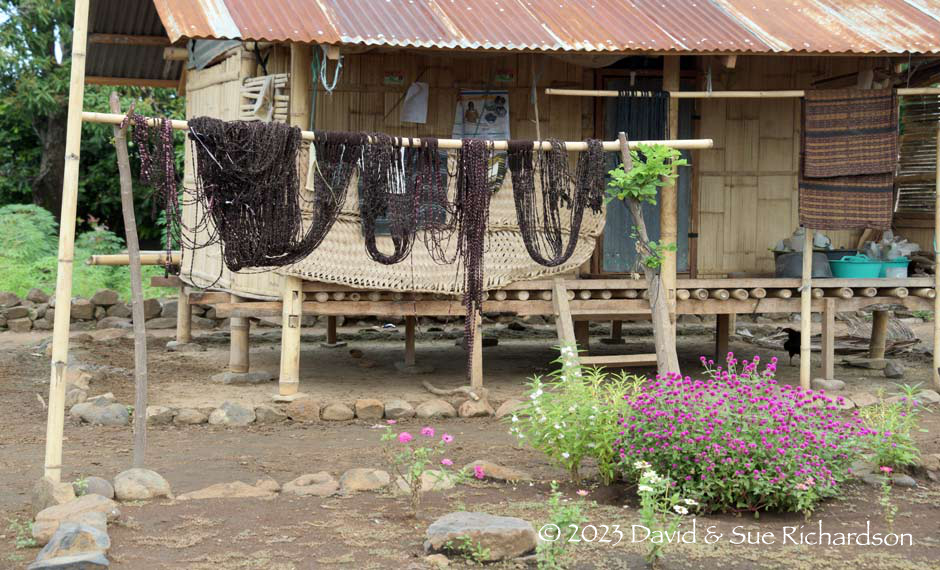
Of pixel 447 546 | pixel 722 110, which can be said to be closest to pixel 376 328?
pixel 722 110

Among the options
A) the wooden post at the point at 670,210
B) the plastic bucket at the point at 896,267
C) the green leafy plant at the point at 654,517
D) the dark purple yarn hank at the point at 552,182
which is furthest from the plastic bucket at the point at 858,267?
the green leafy plant at the point at 654,517

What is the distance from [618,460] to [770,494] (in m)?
0.96

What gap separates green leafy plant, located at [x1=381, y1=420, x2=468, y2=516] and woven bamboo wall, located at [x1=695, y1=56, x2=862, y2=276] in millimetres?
4732

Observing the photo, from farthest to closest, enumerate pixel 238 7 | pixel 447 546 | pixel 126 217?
pixel 238 7
pixel 126 217
pixel 447 546

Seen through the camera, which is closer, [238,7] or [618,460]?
[618,460]

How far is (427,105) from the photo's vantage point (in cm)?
1099

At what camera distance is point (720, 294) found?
10.7 meters

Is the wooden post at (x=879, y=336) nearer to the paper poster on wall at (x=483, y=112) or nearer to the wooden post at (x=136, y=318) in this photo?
the paper poster on wall at (x=483, y=112)

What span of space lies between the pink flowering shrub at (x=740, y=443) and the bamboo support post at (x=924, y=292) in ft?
16.2

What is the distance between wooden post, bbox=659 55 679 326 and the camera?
32.9 feet

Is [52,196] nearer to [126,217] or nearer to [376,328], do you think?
[376,328]

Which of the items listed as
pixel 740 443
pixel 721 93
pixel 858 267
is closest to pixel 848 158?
pixel 858 267

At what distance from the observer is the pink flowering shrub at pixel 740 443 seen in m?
6.02

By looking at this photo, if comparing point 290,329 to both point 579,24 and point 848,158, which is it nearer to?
point 579,24
